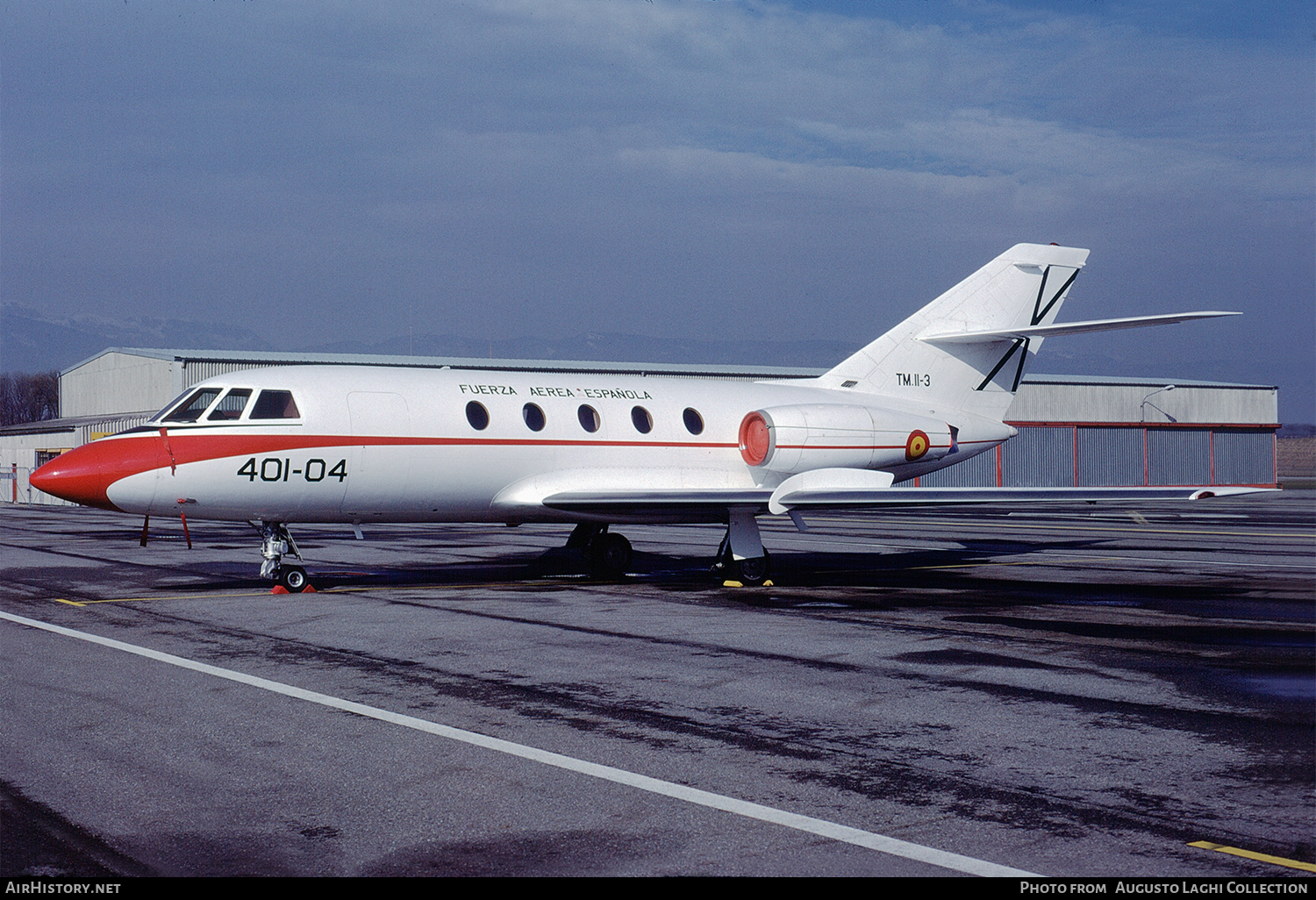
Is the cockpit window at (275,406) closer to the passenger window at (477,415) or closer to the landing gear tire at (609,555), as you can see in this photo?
the passenger window at (477,415)

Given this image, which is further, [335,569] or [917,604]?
[335,569]

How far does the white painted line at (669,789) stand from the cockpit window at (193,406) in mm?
6030

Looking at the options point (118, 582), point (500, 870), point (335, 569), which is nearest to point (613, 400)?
point (335, 569)

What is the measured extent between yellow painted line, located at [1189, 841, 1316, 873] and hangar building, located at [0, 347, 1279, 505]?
142ft

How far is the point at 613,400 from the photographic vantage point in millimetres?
17969

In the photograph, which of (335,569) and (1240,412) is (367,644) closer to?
(335,569)

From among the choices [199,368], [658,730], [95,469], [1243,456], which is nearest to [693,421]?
[95,469]

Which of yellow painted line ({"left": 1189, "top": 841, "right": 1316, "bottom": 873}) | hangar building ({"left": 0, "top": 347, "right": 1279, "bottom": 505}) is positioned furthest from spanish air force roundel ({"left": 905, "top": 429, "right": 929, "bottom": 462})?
hangar building ({"left": 0, "top": 347, "right": 1279, "bottom": 505})

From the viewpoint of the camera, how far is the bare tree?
135750 mm

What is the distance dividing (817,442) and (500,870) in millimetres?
13971

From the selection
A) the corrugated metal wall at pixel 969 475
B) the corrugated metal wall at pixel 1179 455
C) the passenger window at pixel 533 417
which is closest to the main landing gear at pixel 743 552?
the passenger window at pixel 533 417

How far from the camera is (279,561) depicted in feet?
51.4

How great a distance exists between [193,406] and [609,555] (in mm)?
6535

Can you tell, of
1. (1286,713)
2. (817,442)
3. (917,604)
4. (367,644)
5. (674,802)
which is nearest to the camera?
(674,802)
